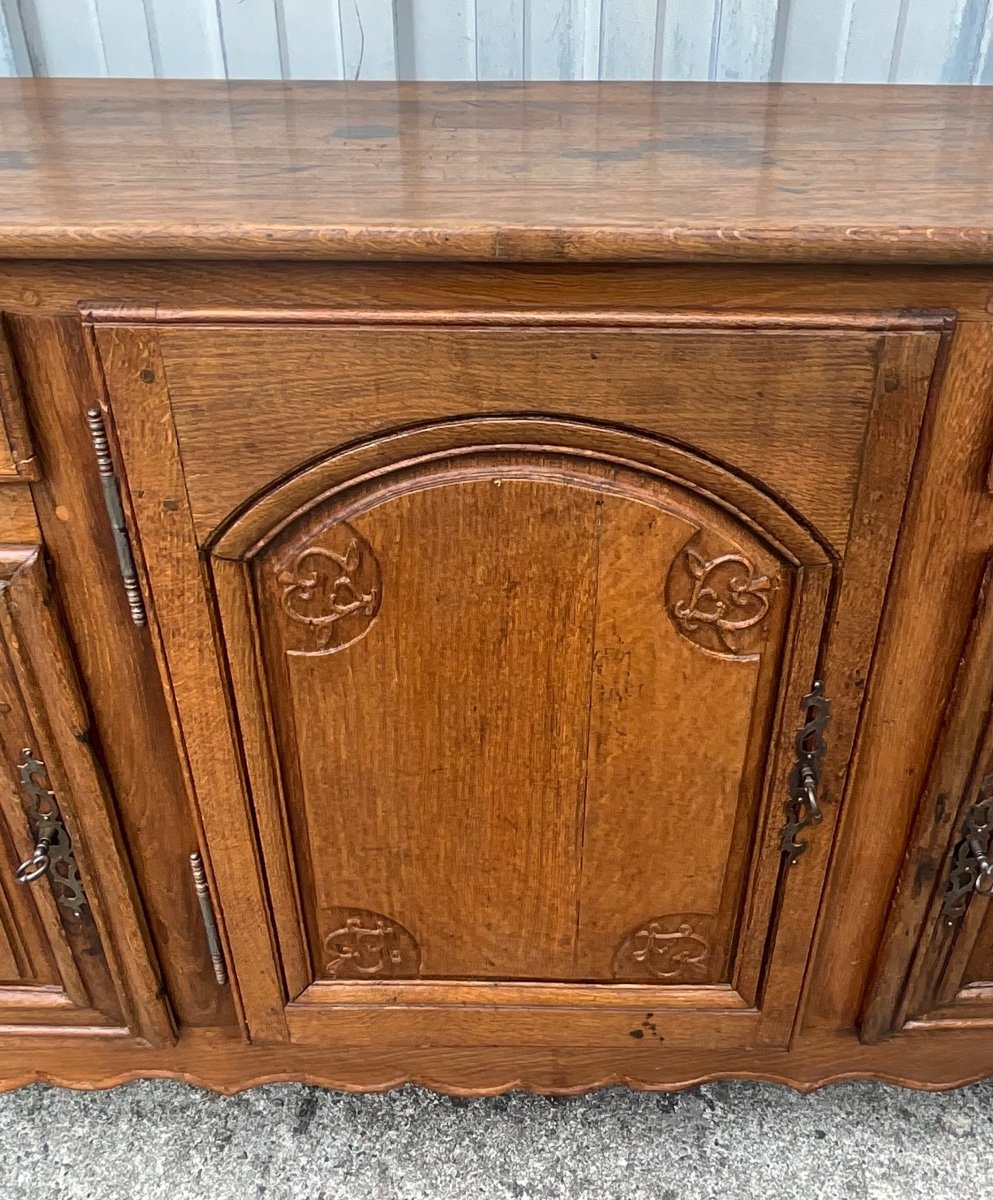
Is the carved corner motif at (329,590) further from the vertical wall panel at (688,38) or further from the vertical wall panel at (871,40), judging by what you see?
the vertical wall panel at (871,40)

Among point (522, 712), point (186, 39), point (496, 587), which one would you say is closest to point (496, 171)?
point (496, 587)

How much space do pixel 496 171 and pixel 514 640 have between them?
354 mm

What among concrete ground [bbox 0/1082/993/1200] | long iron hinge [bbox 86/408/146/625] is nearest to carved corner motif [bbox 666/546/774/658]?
long iron hinge [bbox 86/408/146/625]

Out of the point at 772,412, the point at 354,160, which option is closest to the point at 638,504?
the point at 772,412

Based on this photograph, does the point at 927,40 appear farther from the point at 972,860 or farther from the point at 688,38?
the point at 972,860

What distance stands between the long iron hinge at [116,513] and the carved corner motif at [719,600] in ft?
1.30

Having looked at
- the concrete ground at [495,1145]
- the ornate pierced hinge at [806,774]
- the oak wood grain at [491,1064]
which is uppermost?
the ornate pierced hinge at [806,774]

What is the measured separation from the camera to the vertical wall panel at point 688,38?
1.15 metres

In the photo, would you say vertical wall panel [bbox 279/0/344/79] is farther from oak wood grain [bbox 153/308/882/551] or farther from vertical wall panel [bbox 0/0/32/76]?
oak wood grain [bbox 153/308/882/551]

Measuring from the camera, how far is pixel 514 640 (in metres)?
0.75

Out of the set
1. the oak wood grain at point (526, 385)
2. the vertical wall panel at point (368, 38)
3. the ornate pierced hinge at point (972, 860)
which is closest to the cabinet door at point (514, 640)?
the oak wood grain at point (526, 385)

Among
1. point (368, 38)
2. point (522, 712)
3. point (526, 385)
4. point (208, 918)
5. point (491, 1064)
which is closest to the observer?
point (526, 385)

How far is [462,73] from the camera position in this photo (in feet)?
3.92

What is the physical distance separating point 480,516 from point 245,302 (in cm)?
21
